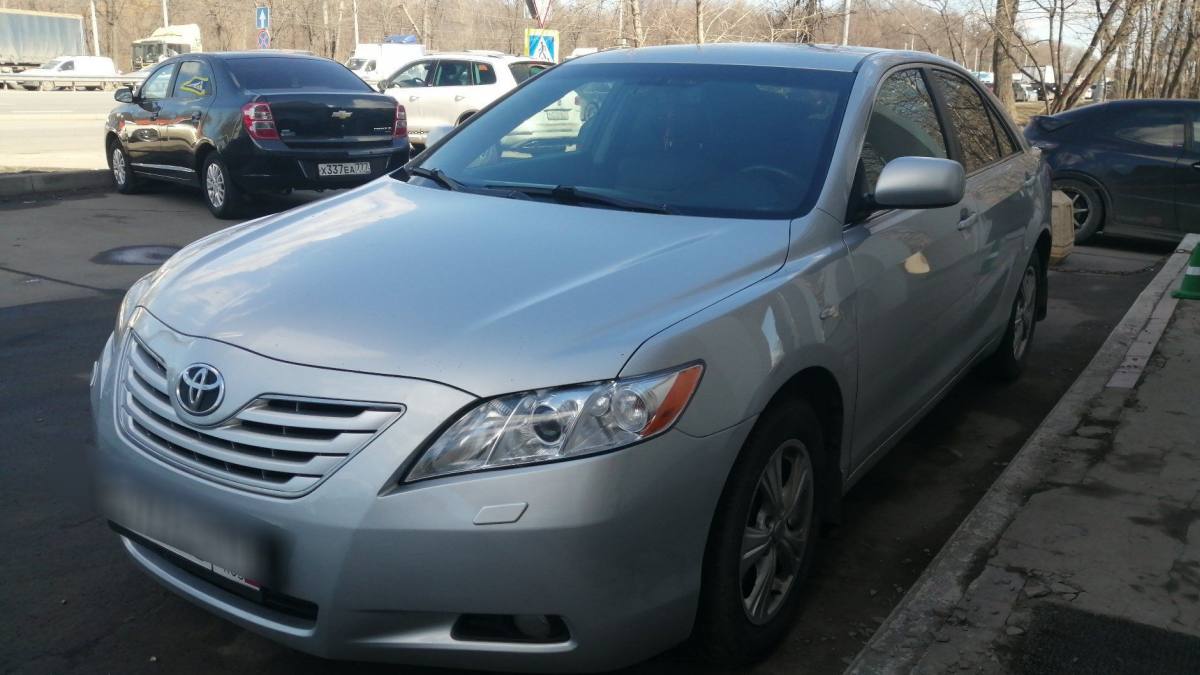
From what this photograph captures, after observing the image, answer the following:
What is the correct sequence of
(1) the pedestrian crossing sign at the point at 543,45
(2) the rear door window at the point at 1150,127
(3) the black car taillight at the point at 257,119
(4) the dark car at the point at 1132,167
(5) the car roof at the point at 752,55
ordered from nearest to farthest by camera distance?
1. (5) the car roof at the point at 752,55
2. (3) the black car taillight at the point at 257,119
3. (4) the dark car at the point at 1132,167
4. (2) the rear door window at the point at 1150,127
5. (1) the pedestrian crossing sign at the point at 543,45

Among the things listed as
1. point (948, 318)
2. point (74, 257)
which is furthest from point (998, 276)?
point (74, 257)

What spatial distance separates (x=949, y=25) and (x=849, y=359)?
1712 cm

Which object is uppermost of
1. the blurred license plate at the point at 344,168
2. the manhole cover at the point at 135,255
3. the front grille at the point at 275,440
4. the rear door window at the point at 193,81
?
the rear door window at the point at 193,81

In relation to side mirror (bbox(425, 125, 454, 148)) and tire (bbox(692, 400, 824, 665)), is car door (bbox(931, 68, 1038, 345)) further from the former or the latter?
side mirror (bbox(425, 125, 454, 148))

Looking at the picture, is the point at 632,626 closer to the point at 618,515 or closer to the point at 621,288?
the point at 618,515

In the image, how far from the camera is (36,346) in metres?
5.91

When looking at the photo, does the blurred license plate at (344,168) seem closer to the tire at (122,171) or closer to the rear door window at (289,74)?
the rear door window at (289,74)

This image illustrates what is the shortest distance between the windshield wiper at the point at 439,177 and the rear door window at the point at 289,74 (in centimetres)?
731

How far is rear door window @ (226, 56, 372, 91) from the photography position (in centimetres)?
1095

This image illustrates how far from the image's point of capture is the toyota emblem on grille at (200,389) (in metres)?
2.61

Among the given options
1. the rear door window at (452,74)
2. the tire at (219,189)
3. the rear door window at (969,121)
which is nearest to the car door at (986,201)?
the rear door window at (969,121)

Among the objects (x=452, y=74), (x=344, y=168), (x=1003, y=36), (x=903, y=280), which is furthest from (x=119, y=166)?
(x=1003, y=36)

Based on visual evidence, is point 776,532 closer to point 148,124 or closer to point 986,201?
point 986,201

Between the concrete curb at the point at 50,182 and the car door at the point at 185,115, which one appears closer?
the car door at the point at 185,115
